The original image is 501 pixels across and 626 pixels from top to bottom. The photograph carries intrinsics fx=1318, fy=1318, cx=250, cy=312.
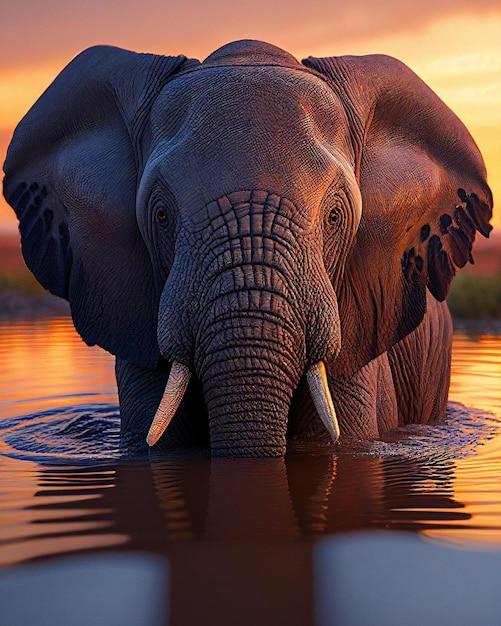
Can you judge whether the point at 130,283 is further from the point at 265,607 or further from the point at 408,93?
the point at 265,607

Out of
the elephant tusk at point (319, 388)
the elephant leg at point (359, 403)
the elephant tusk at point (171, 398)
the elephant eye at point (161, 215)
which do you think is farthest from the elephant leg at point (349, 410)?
the elephant eye at point (161, 215)

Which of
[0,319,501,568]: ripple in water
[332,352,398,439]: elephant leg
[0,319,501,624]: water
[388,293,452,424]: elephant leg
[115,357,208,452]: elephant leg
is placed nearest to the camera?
[0,319,501,624]: water

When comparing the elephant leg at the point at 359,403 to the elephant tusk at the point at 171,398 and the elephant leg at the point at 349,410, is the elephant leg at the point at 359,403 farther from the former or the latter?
the elephant tusk at the point at 171,398

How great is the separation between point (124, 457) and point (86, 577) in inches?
91.2

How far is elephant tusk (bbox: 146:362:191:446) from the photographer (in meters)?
5.29

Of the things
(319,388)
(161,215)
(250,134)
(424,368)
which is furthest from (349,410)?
(424,368)

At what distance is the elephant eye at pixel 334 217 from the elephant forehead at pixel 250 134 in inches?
5.5

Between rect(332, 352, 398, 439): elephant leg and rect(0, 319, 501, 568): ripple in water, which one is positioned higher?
rect(332, 352, 398, 439): elephant leg

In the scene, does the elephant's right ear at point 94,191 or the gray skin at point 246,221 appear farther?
the elephant's right ear at point 94,191

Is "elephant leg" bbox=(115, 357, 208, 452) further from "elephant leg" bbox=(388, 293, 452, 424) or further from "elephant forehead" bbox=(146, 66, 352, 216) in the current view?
"elephant leg" bbox=(388, 293, 452, 424)

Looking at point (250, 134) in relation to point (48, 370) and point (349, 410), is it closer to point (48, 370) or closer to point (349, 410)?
point (349, 410)

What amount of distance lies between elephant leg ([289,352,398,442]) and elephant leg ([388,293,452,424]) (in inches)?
53.8

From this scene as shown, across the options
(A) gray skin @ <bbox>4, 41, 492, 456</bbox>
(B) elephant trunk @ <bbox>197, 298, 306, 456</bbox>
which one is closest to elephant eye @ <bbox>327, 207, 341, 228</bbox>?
(A) gray skin @ <bbox>4, 41, 492, 456</bbox>

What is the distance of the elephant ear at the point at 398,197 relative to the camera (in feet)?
19.7
